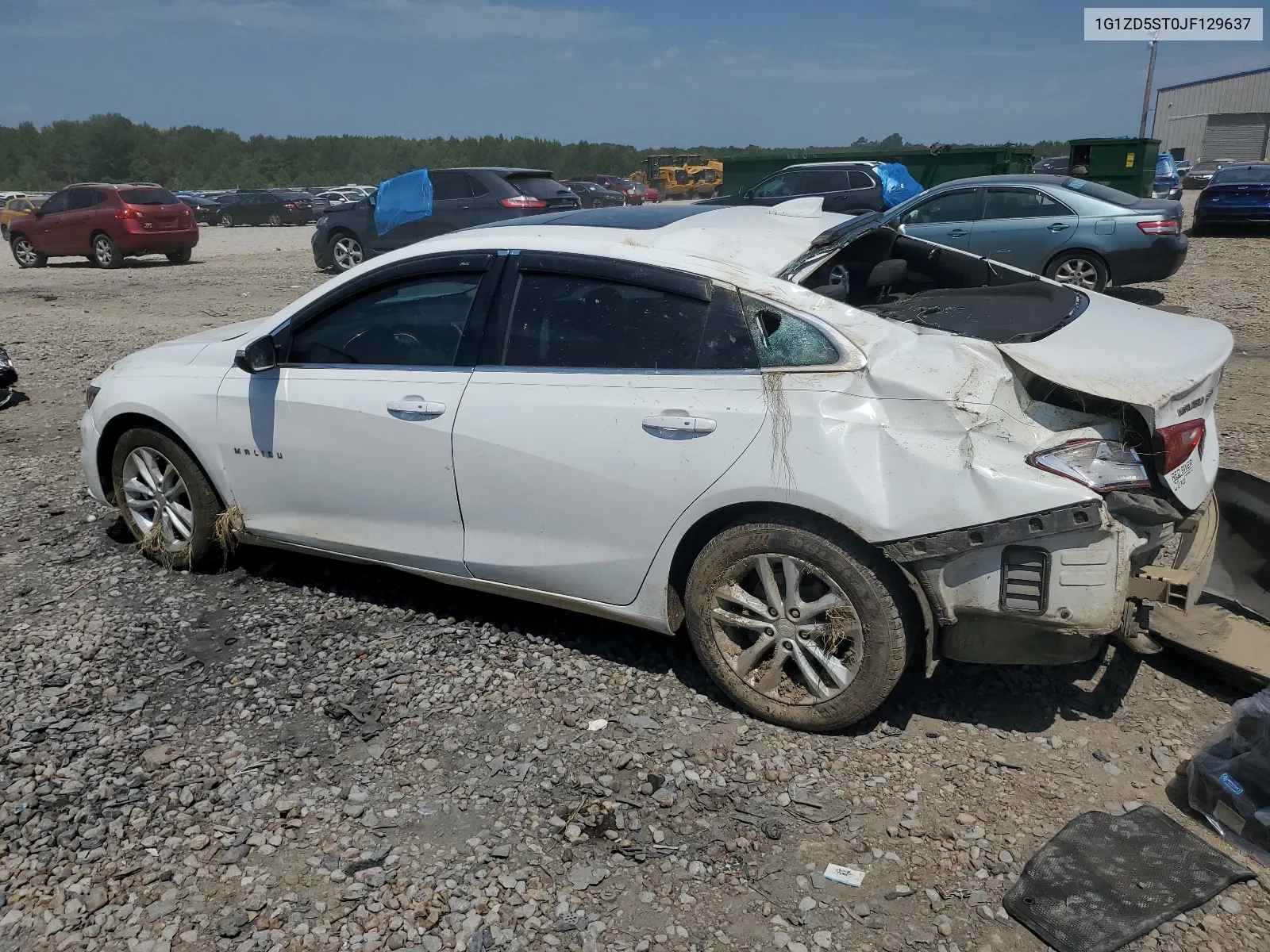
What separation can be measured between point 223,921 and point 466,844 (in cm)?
67

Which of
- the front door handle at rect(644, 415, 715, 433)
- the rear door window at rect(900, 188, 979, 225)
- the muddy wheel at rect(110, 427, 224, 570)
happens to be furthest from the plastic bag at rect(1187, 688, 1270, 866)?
the rear door window at rect(900, 188, 979, 225)

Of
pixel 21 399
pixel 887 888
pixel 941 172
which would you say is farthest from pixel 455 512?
pixel 941 172

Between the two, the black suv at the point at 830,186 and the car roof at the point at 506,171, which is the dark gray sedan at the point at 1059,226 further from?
the car roof at the point at 506,171

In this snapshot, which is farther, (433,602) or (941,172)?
(941,172)

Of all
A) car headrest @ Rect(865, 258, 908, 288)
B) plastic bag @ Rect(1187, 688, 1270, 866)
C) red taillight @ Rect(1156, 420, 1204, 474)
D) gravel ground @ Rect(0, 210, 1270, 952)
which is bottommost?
gravel ground @ Rect(0, 210, 1270, 952)

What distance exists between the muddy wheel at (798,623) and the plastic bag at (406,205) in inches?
555

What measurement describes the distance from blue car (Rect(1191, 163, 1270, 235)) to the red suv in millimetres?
19988

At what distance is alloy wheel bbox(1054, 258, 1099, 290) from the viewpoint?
11.9 meters

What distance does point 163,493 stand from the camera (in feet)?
15.4

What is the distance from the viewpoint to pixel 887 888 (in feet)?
8.87

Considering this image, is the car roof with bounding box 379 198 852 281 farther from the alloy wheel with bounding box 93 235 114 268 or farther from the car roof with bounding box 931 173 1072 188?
the alloy wheel with bounding box 93 235 114 268

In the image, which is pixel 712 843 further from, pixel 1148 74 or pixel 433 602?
pixel 1148 74

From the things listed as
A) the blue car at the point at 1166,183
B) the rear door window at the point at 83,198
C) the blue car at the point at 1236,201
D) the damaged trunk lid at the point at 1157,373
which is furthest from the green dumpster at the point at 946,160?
the damaged trunk lid at the point at 1157,373

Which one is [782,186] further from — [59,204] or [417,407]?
[417,407]
